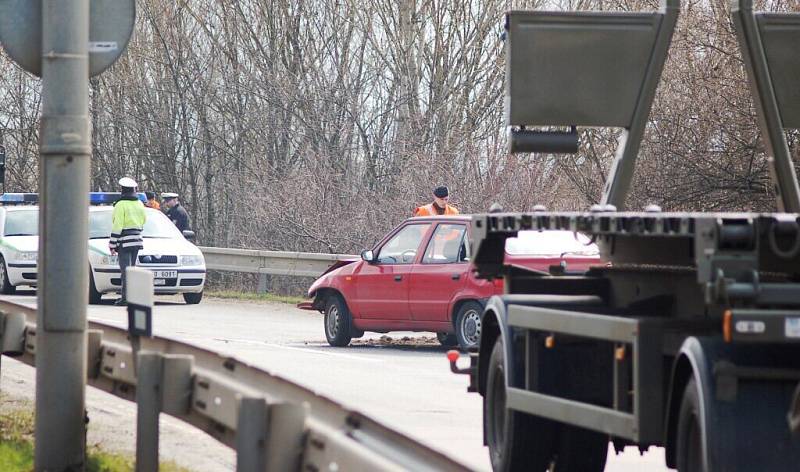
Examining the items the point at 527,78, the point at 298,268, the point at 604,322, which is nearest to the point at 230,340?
the point at 298,268

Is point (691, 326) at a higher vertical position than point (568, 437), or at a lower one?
higher

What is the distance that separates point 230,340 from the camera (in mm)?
18547

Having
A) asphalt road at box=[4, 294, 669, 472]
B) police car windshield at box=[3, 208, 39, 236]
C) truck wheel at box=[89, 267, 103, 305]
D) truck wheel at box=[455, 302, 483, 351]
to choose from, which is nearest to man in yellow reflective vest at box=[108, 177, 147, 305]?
asphalt road at box=[4, 294, 669, 472]

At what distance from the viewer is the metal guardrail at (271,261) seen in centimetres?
2606

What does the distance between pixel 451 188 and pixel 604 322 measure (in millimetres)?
22334

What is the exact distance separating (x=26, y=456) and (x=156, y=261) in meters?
17.0

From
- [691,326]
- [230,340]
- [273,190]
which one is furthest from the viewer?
[273,190]

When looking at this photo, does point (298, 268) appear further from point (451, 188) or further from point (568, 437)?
point (568, 437)

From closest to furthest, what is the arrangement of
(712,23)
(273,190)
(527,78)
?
(527,78) → (712,23) → (273,190)

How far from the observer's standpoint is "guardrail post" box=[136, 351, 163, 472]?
22.5 ft

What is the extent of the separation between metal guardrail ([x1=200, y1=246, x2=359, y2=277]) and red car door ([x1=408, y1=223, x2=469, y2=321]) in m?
6.54

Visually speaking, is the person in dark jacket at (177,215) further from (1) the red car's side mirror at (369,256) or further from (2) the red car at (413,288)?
(1) the red car's side mirror at (369,256)

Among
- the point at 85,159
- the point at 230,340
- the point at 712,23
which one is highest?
the point at 712,23

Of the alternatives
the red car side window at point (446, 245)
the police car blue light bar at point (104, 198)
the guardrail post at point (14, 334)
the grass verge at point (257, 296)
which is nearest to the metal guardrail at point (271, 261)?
the grass verge at point (257, 296)
